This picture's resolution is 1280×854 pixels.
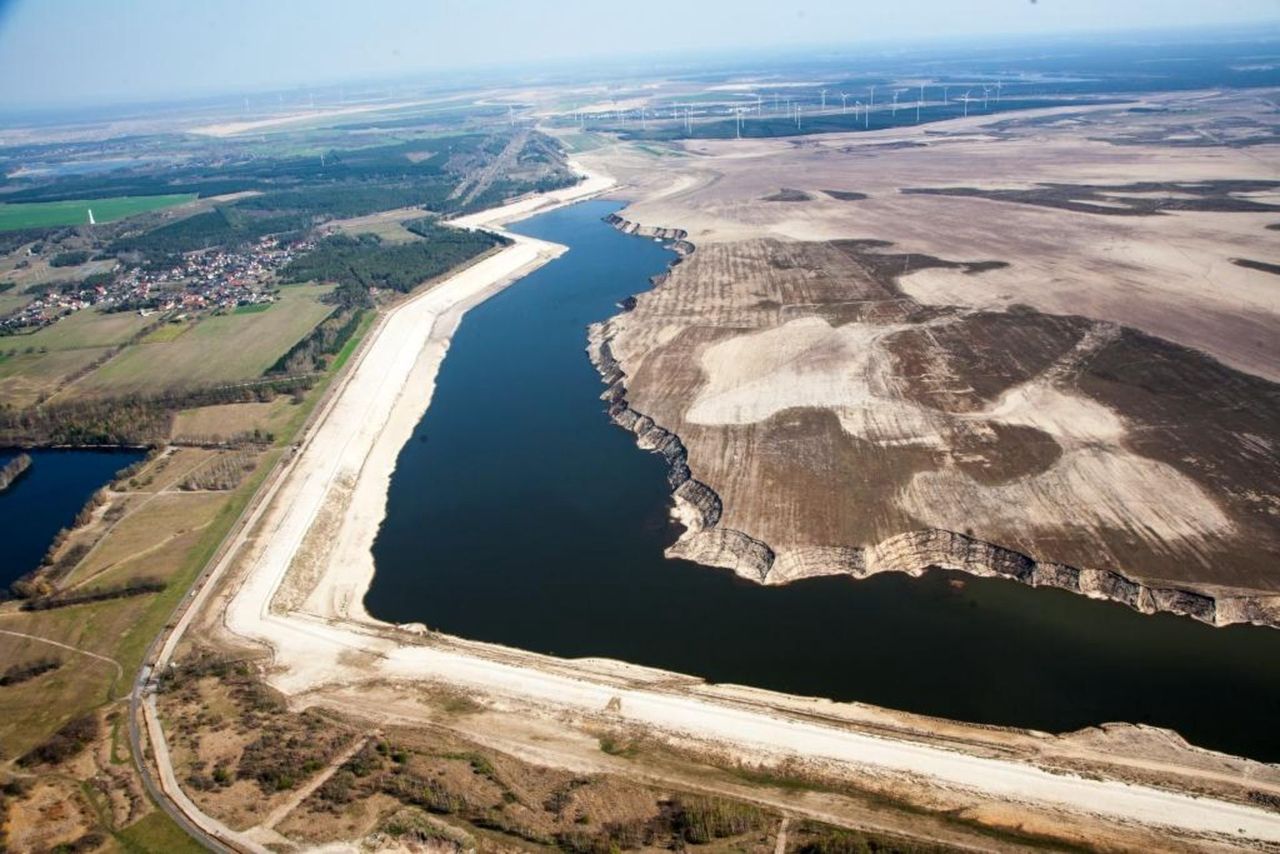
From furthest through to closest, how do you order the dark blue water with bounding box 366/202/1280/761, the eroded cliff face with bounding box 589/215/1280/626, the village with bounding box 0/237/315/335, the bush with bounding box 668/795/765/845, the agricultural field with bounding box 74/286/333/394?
the village with bounding box 0/237/315/335, the agricultural field with bounding box 74/286/333/394, the eroded cliff face with bounding box 589/215/1280/626, the dark blue water with bounding box 366/202/1280/761, the bush with bounding box 668/795/765/845

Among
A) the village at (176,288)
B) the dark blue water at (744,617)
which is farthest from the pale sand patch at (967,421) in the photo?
the village at (176,288)

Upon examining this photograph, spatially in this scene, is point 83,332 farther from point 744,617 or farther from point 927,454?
point 927,454

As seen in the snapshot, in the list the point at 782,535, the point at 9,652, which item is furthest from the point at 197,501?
the point at 782,535

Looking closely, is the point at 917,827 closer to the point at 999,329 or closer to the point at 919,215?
the point at 999,329

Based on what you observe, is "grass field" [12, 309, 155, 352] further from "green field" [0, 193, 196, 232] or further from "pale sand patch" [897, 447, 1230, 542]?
"pale sand patch" [897, 447, 1230, 542]

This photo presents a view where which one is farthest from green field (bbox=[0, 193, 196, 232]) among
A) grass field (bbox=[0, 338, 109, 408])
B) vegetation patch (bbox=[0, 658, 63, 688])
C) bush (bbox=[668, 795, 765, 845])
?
bush (bbox=[668, 795, 765, 845])

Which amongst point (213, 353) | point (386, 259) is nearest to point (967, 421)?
point (213, 353)
